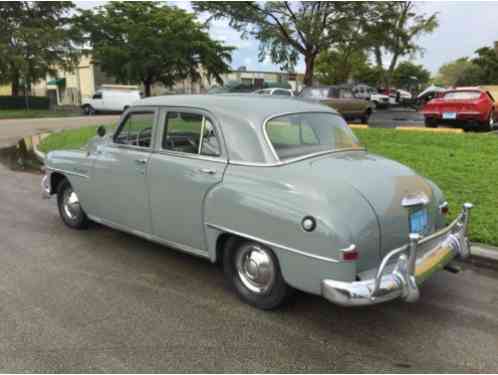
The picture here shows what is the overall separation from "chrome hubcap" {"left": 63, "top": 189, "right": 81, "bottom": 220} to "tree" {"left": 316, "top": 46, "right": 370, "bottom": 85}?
1712 inches

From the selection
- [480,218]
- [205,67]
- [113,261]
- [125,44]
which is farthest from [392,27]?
[113,261]

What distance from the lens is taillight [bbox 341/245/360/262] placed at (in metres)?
2.90

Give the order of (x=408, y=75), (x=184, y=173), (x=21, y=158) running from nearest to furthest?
(x=184, y=173)
(x=21, y=158)
(x=408, y=75)

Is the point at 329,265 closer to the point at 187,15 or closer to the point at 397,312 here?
the point at 397,312

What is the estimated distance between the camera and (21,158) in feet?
36.9

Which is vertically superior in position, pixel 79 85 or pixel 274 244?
pixel 79 85

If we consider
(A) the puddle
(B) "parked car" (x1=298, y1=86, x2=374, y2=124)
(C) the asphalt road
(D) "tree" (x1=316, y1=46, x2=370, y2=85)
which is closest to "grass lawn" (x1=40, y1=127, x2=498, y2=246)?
(A) the puddle

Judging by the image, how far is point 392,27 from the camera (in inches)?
1199

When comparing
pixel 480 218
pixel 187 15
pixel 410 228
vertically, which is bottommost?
pixel 480 218

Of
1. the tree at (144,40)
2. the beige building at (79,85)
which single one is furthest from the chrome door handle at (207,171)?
the beige building at (79,85)

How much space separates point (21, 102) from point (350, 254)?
38.7 meters

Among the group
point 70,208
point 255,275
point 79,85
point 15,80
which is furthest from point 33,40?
point 255,275

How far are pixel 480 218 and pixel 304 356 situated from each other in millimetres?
3344

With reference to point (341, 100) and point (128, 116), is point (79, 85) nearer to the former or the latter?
point (341, 100)
